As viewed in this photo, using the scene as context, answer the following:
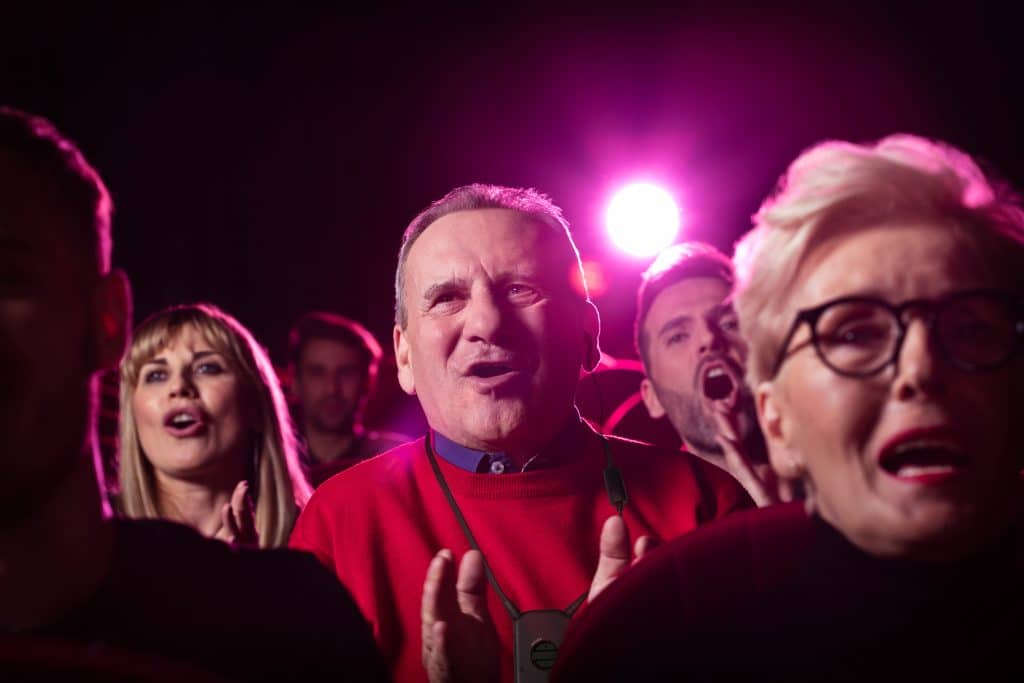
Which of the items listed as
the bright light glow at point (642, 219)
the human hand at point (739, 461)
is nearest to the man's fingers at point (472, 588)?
the human hand at point (739, 461)

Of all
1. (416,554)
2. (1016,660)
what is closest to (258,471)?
(416,554)

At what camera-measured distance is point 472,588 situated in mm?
1545

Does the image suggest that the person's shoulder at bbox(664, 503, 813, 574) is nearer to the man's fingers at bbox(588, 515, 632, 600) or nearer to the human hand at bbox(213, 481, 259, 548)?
the man's fingers at bbox(588, 515, 632, 600)

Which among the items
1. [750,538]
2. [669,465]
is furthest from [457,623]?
[669,465]

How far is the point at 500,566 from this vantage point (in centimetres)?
186

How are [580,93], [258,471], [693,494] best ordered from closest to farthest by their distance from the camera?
[693,494], [258,471], [580,93]

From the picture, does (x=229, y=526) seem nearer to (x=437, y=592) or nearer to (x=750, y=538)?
(x=437, y=592)

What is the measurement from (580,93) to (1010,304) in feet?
13.1

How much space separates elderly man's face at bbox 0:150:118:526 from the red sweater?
2.47ft

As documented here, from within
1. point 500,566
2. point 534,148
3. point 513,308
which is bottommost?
point 500,566

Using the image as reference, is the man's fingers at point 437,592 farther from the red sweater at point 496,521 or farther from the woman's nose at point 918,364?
the woman's nose at point 918,364

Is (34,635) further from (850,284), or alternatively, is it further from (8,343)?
(850,284)

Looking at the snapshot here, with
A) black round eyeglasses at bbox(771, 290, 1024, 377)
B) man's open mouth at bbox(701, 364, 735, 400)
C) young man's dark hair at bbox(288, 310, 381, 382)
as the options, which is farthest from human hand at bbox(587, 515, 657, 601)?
young man's dark hair at bbox(288, 310, 381, 382)

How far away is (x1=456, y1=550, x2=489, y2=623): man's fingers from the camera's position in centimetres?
154
